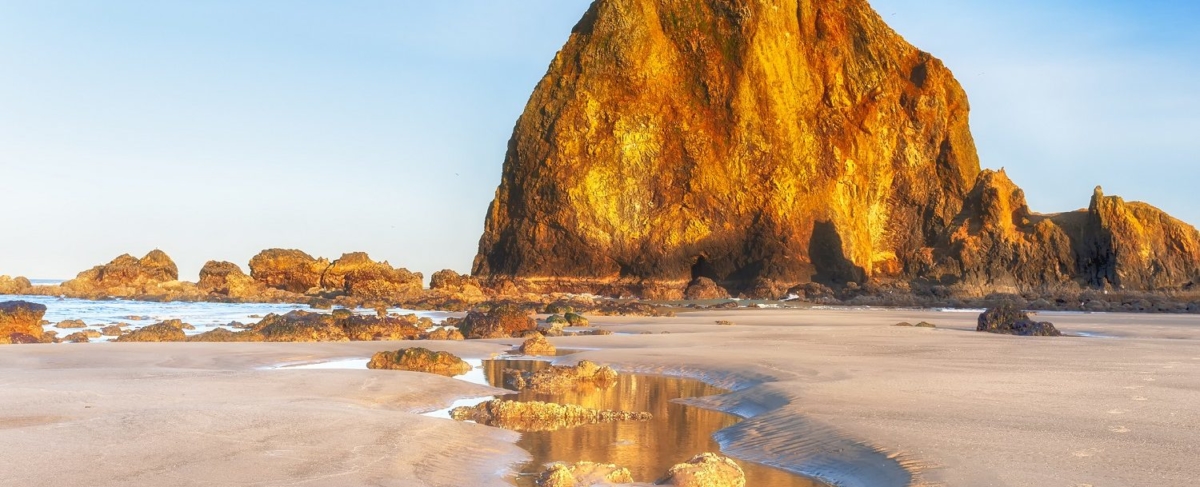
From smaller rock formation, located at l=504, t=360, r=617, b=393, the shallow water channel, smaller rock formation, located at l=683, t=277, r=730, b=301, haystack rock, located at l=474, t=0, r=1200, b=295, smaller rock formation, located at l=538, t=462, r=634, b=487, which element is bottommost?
the shallow water channel

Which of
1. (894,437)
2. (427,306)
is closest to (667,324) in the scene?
(427,306)

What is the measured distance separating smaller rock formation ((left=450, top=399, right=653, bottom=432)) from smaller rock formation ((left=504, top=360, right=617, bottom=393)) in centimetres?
167

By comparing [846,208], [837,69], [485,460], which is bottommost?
[485,460]

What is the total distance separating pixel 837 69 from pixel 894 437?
50265 millimetres

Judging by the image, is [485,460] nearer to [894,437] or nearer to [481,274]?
[894,437]

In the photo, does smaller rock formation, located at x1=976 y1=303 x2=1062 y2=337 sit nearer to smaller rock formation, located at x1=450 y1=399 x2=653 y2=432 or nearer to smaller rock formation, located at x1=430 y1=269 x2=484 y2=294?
smaller rock formation, located at x1=450 y1=399 x2=653 y2=432

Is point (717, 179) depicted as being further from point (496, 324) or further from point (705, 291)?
point (496, 324)

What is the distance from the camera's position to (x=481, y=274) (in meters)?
50.9

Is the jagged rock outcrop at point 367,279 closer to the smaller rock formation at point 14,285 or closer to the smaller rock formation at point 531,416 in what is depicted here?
the smaller rock formation at point 14,285

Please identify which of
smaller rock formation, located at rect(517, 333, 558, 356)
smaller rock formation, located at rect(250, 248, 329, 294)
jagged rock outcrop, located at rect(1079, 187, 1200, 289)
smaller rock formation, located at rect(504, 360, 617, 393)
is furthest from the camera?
smaller rock formation, located at rect(250, 248, 329, 294)

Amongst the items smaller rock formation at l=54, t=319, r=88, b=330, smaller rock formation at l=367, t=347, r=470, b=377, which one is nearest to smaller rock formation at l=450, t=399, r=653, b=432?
smaller rock formation at l=367, t=347, r=470, b=377

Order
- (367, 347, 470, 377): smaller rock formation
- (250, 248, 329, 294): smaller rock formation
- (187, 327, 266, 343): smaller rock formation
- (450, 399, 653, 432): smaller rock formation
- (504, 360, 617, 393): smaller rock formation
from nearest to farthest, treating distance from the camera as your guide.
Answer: (450, 399, 653, 432): smaller rock formation, (504, 360, 617, 393): smaller rock formation, (367, 347, 470, 377): smaller rock formation, (187, 327, 266, 343): smaller rock formation, (250, 248, 329, 294): smaller rock formation

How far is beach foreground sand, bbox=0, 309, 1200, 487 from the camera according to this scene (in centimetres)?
404

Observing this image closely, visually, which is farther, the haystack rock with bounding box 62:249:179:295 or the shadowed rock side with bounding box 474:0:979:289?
the shadowed rock side with bounding box 474:0:979:289
